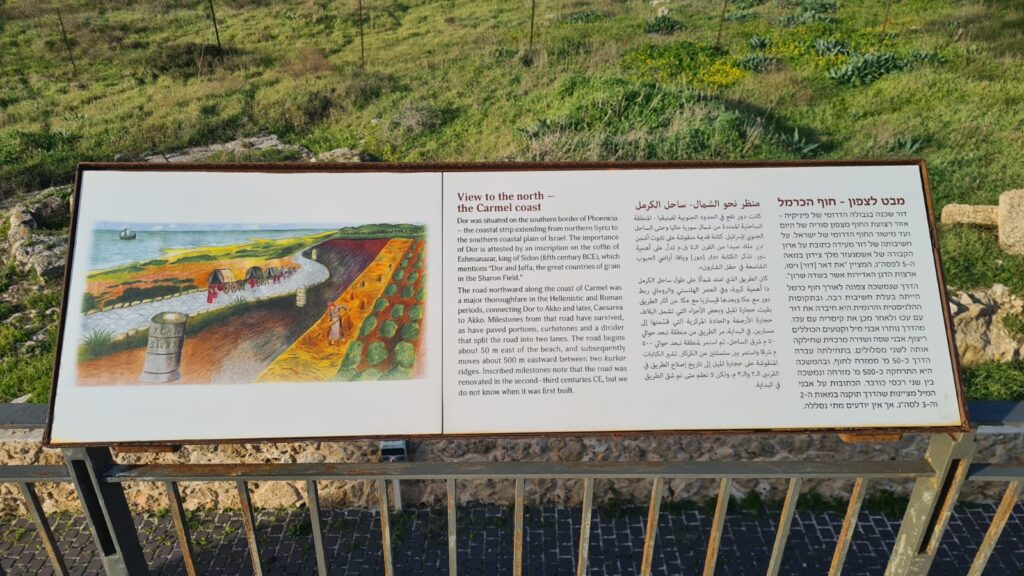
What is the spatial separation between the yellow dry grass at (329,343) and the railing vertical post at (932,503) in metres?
2.21

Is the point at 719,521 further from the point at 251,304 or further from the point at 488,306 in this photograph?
the point at 251,304

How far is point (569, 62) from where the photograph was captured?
11.3 meters

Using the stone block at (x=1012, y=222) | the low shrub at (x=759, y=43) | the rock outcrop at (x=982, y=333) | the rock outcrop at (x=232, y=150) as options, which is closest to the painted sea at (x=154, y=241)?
the rock outcrop at (x=982, y=333)

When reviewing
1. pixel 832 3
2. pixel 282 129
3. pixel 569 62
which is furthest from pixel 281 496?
pixel 832 3

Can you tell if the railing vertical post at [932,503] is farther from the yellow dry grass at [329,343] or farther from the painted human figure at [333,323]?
the painted human figure at [333,323]

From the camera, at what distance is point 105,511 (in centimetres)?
254

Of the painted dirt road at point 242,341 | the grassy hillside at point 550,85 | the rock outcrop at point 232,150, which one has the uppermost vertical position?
the grassy hillside at point 550,85

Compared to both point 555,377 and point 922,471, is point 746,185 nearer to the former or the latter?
point 555,377

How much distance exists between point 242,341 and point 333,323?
33 cm

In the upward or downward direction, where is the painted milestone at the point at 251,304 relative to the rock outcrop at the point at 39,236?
downward

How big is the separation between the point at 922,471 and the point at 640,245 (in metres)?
1.40

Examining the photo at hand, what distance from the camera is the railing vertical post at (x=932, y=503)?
97.7 inches

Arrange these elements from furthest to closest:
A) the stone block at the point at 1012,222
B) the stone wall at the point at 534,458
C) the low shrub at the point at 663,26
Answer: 1. the low shrub at the point at 663,26
2. the stone block at the point at 1012,222
3. the stone wall at the point at 534,458

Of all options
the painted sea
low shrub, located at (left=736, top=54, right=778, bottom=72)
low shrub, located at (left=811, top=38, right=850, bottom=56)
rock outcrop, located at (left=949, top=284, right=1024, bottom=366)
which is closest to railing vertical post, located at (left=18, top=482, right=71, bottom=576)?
the painted sea
